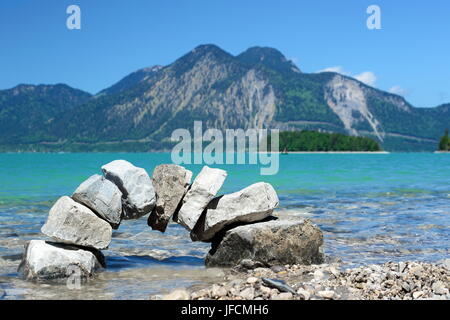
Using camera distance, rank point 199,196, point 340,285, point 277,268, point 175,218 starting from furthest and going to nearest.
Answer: point 175,218 → point 199,196 → point 277,268 → point 340,285

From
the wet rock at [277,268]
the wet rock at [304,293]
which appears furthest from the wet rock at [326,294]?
the wet rock at [277,268]

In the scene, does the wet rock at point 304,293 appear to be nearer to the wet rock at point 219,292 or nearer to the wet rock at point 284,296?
the wet rock at point 284,296

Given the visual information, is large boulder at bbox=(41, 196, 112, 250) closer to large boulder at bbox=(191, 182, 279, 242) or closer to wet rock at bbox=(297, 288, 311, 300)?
large boulder at bbox=(191, 182, 279, 242)

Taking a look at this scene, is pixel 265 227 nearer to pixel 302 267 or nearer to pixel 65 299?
pixel 302 267

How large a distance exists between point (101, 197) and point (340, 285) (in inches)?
214

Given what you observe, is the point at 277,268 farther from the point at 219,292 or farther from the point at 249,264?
the point at 219,292

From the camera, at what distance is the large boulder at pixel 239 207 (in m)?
13.3

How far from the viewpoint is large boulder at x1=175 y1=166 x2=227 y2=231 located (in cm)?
1316

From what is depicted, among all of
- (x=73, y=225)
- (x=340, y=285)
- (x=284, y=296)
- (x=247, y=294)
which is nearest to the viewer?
(x=284, y=296)

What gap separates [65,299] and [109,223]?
2731mm

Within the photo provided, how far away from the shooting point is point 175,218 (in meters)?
13.8

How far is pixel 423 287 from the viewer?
33.2ft

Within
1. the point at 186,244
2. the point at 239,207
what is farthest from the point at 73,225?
the point at 186,244
